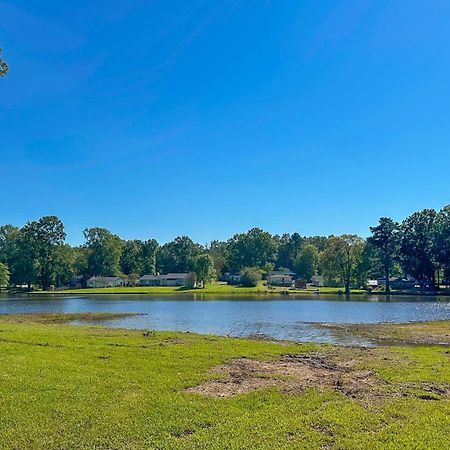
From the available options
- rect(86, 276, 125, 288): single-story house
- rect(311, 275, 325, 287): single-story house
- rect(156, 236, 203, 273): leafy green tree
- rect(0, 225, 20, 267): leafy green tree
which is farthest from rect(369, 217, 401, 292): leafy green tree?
rect(0, 225, 20, 267): leafy green tree

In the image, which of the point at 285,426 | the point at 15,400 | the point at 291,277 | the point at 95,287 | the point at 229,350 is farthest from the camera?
the point at 291,277

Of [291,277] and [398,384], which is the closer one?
[398,384]

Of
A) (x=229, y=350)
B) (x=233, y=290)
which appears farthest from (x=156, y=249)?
(x=229, y=350)

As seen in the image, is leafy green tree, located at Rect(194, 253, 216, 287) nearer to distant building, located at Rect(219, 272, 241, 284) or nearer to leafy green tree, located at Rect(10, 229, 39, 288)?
distant building, located at Rect(219, 272, 241, 284)

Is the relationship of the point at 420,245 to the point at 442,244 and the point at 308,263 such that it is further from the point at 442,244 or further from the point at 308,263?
the point at 308,263

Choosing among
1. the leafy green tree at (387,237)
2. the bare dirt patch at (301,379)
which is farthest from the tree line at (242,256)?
the bare dirt patch at (301,379)

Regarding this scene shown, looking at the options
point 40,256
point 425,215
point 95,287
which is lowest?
point 95,287

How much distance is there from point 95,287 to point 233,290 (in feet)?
163

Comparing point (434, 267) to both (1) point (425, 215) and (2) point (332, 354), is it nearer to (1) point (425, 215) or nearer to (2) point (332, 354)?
(1) point (425, 215)

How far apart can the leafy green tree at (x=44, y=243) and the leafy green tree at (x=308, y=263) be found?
3081 inches

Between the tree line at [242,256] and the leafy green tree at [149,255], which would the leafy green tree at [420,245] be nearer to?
the tree line at [242,256]

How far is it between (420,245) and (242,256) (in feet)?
242

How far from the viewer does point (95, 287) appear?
5330 inches

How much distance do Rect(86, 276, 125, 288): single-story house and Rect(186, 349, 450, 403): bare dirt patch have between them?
127 meters
